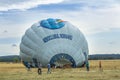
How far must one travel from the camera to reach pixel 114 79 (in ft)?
98.3

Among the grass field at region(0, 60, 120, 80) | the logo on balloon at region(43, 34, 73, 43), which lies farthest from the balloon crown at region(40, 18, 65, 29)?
the grass field at region(0, 60, 120, 80)

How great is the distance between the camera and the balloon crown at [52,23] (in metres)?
49.3

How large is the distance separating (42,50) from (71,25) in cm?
540

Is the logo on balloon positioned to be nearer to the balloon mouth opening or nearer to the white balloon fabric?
the white balloon fabric

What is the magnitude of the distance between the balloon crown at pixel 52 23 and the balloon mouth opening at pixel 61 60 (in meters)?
3.53

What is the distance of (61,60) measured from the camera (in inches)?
1905

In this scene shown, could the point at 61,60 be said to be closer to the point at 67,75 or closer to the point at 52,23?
the point at 52,23

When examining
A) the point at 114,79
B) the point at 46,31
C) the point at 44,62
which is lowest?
the point at 114,79

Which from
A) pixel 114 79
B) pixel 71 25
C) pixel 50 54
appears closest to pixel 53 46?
pixel 50 54

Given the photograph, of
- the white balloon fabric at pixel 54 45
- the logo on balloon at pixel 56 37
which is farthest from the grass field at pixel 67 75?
the logo on balloon at pixel 56 37

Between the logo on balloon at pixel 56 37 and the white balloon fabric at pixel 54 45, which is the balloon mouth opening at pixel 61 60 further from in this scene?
the logo on balloon at pixel 56 37

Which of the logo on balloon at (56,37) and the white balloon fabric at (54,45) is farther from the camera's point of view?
the logo on balloon at (56,37)

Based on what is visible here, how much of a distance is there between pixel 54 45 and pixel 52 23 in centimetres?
288

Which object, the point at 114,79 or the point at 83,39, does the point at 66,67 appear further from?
the point at 114,79
